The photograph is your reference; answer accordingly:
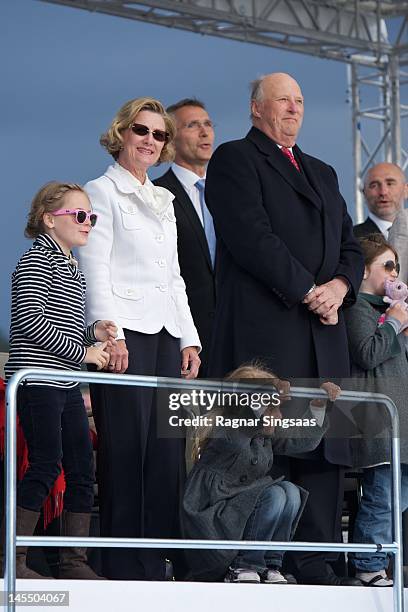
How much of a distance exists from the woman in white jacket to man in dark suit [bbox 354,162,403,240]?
176 cm

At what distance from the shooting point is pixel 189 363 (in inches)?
207

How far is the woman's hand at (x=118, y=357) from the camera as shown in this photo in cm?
482

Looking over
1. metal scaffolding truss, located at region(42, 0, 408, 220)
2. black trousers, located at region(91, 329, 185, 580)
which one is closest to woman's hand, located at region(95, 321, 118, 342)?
black trousers, located at region(91, 329, 185, 580)

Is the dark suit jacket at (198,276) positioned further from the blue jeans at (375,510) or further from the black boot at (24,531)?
the black boot at (24,531)

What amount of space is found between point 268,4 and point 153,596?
10.3m

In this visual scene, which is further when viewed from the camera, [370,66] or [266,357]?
[370,66]

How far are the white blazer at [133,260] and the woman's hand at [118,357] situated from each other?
0.05 m

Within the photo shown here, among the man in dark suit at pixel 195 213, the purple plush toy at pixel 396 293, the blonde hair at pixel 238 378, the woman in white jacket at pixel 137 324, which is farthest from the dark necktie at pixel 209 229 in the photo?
the blonde hair at pixel 238 378

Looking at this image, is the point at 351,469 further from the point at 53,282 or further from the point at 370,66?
the point at 370,66

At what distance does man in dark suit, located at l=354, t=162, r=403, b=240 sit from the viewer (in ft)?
22.6

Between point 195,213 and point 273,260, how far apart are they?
1069 millimetres

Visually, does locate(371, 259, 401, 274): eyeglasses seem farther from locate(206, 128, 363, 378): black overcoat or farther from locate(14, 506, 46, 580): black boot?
locate(14, 506, 46, 580): black boot

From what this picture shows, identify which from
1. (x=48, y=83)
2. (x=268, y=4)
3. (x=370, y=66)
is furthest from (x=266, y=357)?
(x=48, y=83)

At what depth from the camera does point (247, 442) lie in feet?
15.5
